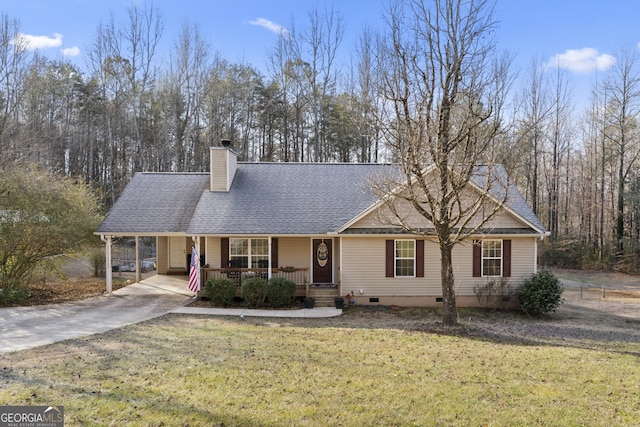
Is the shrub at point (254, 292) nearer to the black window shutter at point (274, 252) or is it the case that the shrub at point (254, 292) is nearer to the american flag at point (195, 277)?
the black window shutter at point (274, 252)

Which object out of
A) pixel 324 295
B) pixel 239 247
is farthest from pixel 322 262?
pixel 239 247

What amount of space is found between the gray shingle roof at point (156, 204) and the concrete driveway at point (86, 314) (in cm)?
253

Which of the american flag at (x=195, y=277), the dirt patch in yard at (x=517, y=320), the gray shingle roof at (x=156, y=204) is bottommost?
the dirt patch in yard at (x=517, y=320)

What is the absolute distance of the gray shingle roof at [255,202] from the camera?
48.0 feet

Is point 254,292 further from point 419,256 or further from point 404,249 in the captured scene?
→ point 419,256

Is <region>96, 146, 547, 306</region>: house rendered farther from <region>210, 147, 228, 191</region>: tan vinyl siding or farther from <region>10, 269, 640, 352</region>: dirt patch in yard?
<region>10, 269, 640, 352</region>: dirt patch in yard

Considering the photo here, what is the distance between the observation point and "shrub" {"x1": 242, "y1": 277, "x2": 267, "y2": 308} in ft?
44.8

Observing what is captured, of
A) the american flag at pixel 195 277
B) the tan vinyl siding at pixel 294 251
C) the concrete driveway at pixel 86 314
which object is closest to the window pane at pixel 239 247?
the tan vinyl siding at pixel 294 251

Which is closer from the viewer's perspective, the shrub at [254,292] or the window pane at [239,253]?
the shrub at [254,292]

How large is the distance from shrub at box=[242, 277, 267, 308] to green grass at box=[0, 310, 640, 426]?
4.01 m

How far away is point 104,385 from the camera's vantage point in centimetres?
589

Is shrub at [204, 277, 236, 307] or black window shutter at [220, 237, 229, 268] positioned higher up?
black window shutter at [220, 237, 229, 268]

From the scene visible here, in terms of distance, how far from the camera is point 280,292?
1373 centimetres

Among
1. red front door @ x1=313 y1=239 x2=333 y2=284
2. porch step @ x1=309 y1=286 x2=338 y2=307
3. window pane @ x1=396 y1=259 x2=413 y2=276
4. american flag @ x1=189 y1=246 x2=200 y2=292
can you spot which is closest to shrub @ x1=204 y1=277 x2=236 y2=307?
american flag @ x1=189 y1=246 x2=200 y2=292
